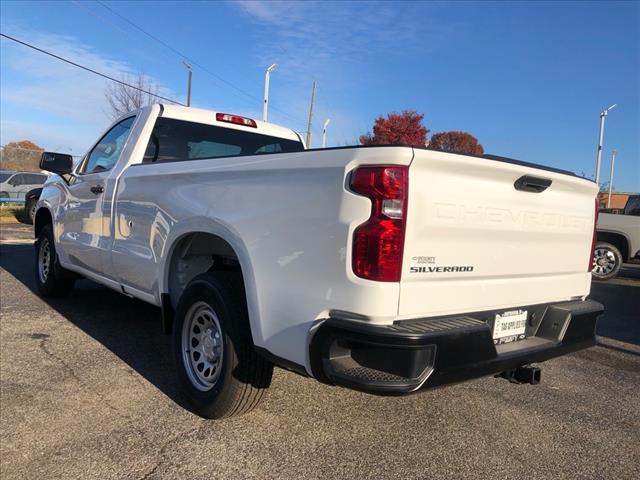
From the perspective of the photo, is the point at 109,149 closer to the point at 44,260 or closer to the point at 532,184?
the point at 44,260

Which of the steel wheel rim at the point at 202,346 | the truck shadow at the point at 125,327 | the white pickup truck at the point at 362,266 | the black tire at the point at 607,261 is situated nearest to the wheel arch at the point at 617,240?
the black tire at the point at 607,261

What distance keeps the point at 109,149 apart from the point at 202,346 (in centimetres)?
268

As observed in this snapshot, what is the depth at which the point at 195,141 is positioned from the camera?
4828 mm

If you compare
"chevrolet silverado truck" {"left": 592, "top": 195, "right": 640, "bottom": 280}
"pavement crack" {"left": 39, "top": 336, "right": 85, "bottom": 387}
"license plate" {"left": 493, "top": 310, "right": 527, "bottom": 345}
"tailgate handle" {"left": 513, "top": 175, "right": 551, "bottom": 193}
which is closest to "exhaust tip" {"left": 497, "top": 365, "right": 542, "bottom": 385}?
"license plate" {"left": 493, "top": 310, "right": 527, "bottom": 345}

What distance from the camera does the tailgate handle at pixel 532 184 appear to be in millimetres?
2797

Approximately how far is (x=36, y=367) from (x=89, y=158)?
2.35 metres

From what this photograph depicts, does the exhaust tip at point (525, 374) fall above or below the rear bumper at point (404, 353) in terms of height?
below

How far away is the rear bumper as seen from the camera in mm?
2238

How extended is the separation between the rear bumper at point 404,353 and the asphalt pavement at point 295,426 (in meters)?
0.72

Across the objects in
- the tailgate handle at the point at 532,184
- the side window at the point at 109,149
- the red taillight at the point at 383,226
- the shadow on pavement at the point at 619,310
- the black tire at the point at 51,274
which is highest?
the side window at the point at 109,149

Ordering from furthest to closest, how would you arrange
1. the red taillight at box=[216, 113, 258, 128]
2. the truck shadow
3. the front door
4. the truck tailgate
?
the red taillight at box=[216, 113, 258, 128] → the front door → the truck shadow → the truck tailgate

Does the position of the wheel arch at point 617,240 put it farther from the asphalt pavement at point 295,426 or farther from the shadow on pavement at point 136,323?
the asphalt pavement at point 295,426

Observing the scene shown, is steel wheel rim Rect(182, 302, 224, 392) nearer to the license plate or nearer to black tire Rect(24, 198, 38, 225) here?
the license plate

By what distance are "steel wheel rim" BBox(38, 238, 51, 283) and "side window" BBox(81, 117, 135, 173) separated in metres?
1.39
